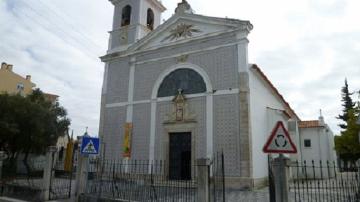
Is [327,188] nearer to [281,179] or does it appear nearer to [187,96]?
[281,179]

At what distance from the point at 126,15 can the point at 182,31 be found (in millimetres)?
5592

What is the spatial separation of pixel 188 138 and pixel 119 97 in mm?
5674

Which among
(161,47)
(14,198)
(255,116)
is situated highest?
(161,47)

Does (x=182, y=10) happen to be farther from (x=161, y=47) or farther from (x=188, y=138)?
(x=188, y=138)

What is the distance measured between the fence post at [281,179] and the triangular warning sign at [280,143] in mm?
890

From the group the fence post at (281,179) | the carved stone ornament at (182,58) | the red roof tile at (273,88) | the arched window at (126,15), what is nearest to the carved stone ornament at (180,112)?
the carved stone ornament at (182,58)

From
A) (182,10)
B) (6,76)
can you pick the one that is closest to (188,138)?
(182,10)

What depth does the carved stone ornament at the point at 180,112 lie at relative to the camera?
54.2ft

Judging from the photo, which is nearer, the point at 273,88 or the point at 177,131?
the point at 177,131

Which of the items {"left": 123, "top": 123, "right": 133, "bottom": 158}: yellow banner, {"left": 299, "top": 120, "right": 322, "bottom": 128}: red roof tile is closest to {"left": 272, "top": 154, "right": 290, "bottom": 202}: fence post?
{"left": 123, "top": 123, "right": 133, "bottom": 158}: yellow banner

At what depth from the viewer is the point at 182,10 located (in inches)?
722

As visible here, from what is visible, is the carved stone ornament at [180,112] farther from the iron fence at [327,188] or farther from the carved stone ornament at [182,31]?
the iron fence at [327,188]

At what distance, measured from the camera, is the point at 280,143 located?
548cm

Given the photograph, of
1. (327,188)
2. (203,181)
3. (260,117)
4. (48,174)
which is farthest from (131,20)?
(203,181)
